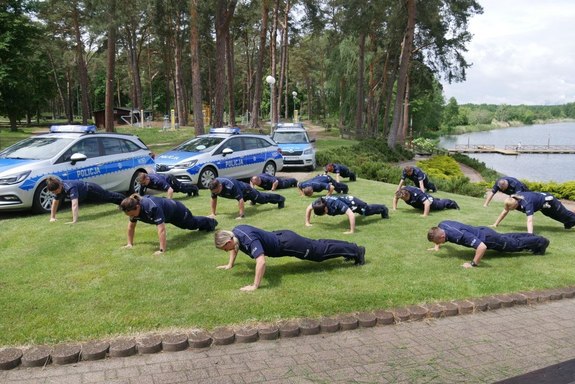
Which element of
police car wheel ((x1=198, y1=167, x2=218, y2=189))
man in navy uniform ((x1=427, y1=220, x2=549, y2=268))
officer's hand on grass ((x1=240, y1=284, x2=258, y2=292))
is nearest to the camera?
officer's hand on grass ((x1=240, y1=284, x2=258, y2=292))

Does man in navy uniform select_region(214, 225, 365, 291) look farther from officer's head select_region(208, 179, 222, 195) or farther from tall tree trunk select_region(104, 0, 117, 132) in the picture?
tall tree trunk select_region(104, 0, 117, 132)

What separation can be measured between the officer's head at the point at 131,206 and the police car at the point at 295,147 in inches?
470

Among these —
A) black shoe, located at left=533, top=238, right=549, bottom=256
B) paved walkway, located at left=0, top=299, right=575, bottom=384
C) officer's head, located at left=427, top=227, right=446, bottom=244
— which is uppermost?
officer's head, located at left=427, top=227, right=446, bottom=244

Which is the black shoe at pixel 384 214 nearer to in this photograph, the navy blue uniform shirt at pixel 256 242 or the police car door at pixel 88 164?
the navy blue uniform shirt at pixel 256 242

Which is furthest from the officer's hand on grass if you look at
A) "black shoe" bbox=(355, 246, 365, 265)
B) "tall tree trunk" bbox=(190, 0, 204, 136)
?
"tall tree trunk" bbox=(190, 0, 204, 136)

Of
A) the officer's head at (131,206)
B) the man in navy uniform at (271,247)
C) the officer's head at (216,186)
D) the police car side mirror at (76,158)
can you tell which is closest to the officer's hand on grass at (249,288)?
the man in navy uniform at (271,247)

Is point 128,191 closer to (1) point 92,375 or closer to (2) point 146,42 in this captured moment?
(1) point 92,375

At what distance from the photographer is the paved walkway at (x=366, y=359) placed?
4.39 meters

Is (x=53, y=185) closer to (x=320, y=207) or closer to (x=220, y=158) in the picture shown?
(x=320, y=207)

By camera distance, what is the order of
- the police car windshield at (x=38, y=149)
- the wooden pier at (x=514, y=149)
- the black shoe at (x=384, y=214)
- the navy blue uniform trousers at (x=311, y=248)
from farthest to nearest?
1. the wooden pier at (x=514, y=149)
2. the police car windshield at (x=38, y=149)
3. the black shoe at (x=384, y=214)
4. the navy blue uniform trousers at (x=311, y=248)

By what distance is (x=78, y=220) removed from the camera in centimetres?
1016

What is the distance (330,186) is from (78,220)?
618 cm

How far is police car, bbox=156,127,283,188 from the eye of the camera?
13992mm

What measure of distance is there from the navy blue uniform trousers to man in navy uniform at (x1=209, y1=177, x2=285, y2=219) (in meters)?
3.18
